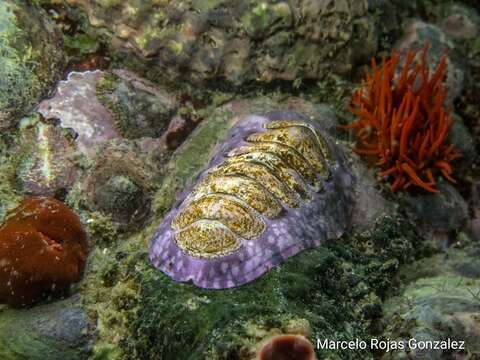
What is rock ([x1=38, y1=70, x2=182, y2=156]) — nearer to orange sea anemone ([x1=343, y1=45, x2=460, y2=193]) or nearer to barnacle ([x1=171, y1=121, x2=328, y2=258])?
barnacle ([x1=171, y1=121, x2=328, y2=258])

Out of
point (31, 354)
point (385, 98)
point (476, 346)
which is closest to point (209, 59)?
point (385, 98)

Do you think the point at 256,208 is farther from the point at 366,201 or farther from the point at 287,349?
the point at 366,201

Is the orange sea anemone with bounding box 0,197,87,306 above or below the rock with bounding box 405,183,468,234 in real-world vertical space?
below

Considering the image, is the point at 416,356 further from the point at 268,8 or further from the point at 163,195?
the point at 268,8

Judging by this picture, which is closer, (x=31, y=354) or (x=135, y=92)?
(x=31, y=354)

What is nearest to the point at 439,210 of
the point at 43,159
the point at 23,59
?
the point at 43,159

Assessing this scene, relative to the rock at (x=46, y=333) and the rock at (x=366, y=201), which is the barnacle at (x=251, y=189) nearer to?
the rock at (x=366, y=201)

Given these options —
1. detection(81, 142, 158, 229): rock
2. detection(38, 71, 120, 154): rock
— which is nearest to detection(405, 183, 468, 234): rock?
detection(81, 142, 158, 229): rock
